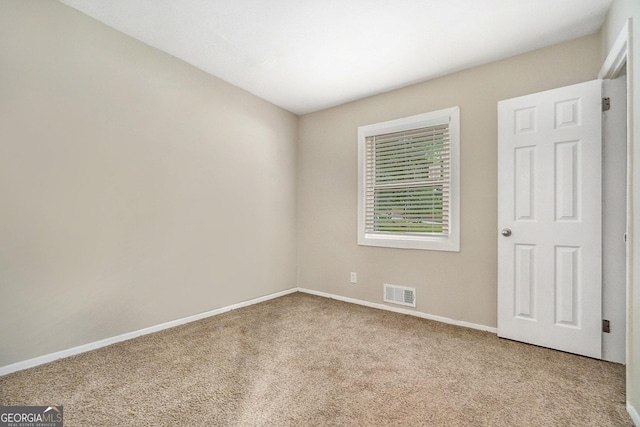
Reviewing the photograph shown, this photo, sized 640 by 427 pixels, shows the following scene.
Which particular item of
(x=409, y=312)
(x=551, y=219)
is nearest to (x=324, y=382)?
(x=409, y=312)

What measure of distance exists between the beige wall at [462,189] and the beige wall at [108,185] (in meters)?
0.95

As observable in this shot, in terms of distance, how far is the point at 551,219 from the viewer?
2283 mm

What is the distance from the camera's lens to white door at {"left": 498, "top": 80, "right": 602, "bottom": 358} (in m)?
2.13

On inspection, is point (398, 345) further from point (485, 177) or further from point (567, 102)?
point (567, 102)

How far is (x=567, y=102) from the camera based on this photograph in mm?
2246

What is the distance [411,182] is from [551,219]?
4.28 feet

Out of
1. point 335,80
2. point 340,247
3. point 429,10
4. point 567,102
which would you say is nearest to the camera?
point 429,10

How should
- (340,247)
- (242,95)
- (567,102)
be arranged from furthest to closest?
(340,247)
(242,95)
(567,102)

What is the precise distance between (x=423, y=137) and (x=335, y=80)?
45.7 inches

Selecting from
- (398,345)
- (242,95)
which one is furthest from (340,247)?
(242,95)

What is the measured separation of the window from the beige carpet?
106 cm

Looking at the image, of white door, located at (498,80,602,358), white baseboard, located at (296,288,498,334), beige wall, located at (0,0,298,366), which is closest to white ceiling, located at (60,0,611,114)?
beige wall, located at (0,0,298,366)

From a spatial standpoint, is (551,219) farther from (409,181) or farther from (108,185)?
(108,185)

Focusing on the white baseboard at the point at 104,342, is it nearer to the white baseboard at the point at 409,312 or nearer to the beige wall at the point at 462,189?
the white baseboard at the point at 409,312
